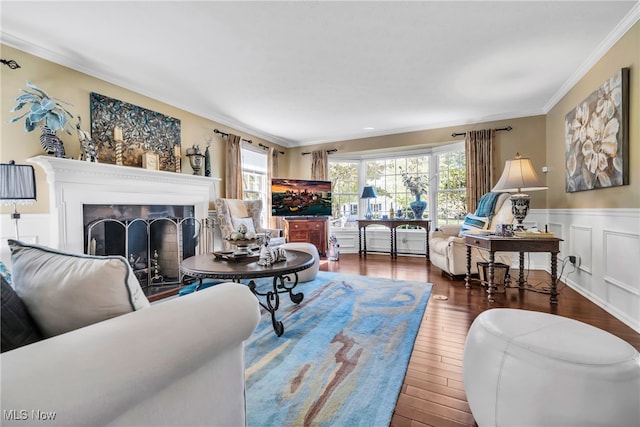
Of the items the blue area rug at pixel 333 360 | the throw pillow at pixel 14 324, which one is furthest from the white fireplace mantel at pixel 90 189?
the throw pillow at pixel 14 324

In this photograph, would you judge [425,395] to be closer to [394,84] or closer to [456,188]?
[394,84]

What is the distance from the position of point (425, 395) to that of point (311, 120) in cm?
402

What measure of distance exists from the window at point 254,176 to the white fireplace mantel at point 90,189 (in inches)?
57.2

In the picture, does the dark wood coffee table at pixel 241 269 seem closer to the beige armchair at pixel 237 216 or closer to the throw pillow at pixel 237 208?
the beige armchair at pixel 237 216

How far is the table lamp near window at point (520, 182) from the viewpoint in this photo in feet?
8.78

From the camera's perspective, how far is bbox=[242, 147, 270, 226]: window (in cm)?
499

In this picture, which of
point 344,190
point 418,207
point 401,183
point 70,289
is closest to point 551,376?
point 70,289

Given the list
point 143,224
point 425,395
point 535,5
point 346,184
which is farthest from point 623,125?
point 143,224

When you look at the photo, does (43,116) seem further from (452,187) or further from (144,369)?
(452,187)

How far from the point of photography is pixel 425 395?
4.55 feet

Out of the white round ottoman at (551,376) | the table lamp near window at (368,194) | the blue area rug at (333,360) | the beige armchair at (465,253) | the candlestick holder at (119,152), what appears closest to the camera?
the white round ottoman at (551,376)

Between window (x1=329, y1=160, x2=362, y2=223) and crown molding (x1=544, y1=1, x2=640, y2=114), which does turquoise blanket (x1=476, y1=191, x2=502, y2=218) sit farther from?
window (x1=329, y1=160, x2=362, y2=223)

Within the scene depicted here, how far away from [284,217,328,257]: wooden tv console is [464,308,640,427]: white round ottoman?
4146mm

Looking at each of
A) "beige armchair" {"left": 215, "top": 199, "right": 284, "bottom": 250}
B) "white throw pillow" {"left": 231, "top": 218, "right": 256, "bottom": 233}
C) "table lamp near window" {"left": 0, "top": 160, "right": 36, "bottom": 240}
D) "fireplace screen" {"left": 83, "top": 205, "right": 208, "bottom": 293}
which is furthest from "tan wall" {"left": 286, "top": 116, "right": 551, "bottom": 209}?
"table lamp near window" {"left": 0, "top": 160, "right": 36, "bottom": 240}
